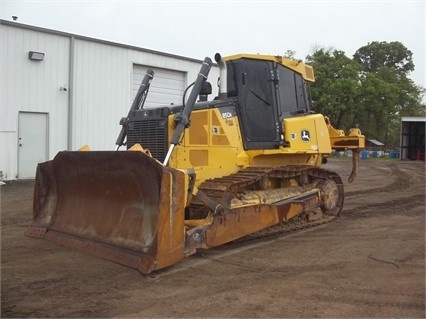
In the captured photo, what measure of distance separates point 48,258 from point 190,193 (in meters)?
1.96

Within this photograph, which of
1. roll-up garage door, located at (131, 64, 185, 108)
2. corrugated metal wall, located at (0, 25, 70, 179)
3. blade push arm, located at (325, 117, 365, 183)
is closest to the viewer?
blade push arm, located at (325, 117, 365, 183)

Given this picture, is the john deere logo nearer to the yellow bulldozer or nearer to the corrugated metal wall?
the yellow bulldozer

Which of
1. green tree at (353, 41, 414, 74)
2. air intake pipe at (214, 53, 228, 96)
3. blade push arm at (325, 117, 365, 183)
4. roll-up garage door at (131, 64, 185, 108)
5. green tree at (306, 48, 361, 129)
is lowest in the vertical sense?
blade push arm at (325, 117, 365, 183)

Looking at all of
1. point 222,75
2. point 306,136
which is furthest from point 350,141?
point 222,75

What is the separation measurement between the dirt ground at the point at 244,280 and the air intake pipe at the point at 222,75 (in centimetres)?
240

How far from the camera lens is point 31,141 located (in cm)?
1495

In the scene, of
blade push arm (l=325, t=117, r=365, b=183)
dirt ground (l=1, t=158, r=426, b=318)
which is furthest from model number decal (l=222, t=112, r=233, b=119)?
blade push arm (l=325, t=117, r=365, b=183)

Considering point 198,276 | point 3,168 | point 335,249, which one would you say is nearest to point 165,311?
point 198,276

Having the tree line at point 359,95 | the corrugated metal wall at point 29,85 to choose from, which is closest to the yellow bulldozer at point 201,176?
the corrugated metal wall at point 29,85

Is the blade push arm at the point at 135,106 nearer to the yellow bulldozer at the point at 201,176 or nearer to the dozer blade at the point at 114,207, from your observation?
the yellow bulldozer at the point at 201,176

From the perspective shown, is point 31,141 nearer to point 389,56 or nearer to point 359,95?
point 359,95

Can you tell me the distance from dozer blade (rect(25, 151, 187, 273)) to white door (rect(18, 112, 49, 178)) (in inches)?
323

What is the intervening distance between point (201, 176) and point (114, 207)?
1.41 metres

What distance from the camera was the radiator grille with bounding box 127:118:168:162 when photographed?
6926 mm
